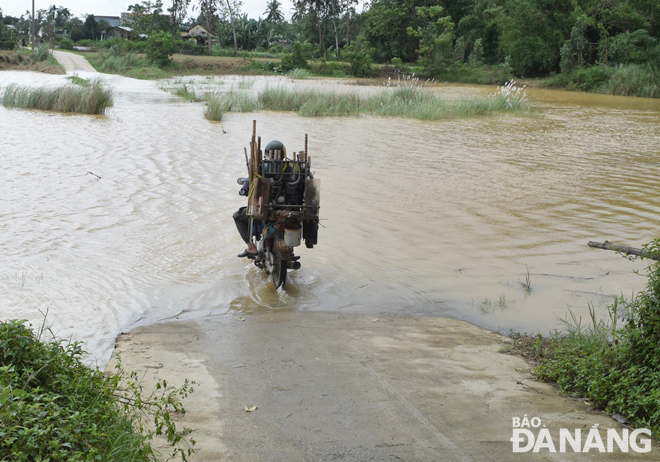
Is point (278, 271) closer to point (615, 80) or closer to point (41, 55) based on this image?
point (615, 80)

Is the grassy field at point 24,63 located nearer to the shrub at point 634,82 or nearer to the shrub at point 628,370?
the shrub at point 634,82

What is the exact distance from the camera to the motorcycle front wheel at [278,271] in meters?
6.23

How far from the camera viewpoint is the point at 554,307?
630 centimetres

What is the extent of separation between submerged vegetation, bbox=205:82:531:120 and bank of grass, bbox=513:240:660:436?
1726 cm

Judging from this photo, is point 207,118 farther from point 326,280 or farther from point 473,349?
point 473,349

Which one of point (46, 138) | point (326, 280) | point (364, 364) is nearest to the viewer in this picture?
point (364, 364)

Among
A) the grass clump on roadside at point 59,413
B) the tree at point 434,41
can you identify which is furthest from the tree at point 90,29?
the grass clump on roadside at point 59,413

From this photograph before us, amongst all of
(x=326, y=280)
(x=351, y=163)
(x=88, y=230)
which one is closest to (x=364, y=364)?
(x=326, y=280)

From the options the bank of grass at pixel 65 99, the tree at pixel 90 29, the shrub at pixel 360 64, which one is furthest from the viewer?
the tree at pixel 90 29

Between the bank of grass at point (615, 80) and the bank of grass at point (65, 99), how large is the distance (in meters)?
28.8

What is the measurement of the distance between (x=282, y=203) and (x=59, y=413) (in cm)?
352

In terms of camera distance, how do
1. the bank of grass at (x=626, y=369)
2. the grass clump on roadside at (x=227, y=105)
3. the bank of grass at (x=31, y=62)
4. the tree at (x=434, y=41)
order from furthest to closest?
the tree at (x=434, y=41) < the bank of grass at (x=31, y=62) < the grass clump on roadside at (x=227, y=105) < the bank of grass at (x=626, y=369)

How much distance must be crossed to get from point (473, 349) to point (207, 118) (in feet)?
51.7

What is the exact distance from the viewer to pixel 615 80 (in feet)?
124
